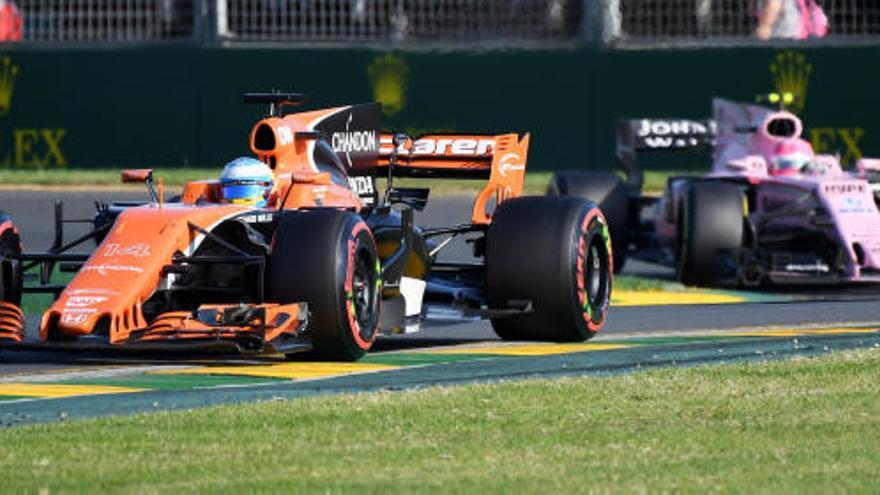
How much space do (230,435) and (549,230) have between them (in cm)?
452

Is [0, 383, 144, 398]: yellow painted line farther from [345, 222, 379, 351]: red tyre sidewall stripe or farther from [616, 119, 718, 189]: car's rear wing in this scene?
[616, 119, 718, 189]: car's rear wing

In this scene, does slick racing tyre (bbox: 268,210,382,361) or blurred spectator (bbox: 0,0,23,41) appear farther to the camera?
blurred spectator (bbox: 0,0,23,41)

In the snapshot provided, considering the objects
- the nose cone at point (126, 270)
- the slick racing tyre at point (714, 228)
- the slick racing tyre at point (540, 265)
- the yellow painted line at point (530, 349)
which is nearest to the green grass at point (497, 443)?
the nose cone at point (126, 270)

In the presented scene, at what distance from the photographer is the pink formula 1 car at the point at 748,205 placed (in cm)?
1855

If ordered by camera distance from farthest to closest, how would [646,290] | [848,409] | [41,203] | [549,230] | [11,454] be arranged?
[41,203] → [646,290] → [549,230] → [848,409] → [11,454]

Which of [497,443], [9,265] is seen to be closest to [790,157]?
[9,265]

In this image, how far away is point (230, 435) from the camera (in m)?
9.45

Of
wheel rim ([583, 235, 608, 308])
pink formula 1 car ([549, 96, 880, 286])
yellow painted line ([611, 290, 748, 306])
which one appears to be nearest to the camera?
wheel rim ([583, 235, 608, 308])

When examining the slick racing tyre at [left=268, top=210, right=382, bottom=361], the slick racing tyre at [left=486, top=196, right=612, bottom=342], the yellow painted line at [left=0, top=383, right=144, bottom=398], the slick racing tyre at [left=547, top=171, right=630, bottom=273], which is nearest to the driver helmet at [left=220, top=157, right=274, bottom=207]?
the slick racing tyre at [left=268, top=210, right=382, bottom=361]

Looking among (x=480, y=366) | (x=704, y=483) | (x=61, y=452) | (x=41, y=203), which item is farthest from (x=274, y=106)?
(x=41, y=203)

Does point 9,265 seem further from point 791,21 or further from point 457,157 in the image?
point 791,21

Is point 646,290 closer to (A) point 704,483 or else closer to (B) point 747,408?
(B) point 747,408

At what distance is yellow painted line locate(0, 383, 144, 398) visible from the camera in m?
11.3

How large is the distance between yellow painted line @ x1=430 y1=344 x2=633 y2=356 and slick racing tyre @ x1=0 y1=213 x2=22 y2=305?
230 cm
